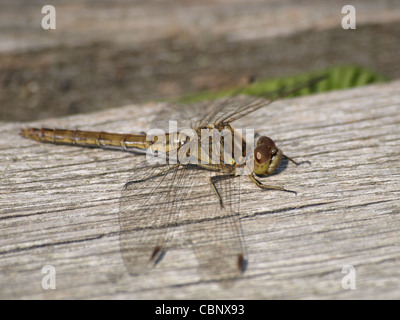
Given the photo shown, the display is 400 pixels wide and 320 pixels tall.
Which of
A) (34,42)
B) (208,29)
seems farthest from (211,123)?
→ (34,42)

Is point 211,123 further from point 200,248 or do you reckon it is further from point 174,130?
point 200,248

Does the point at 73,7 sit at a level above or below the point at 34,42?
above

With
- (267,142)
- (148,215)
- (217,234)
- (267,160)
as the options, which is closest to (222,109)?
(267,142)

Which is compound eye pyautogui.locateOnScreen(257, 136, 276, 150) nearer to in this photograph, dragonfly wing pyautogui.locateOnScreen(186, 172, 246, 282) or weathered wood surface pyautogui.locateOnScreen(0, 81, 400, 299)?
weathered wood surface pyautogui.locateOnScreen(0, 81, 400, 299)

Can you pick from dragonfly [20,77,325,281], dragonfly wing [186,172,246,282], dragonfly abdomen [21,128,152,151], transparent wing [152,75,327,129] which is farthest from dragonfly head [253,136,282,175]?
dragonfly abdomen [21,128,152,151]

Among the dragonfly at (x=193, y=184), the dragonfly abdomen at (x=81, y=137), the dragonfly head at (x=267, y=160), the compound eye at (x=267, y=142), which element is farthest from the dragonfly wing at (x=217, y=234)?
the dragonfly abdomen at (x=81, y=137)
